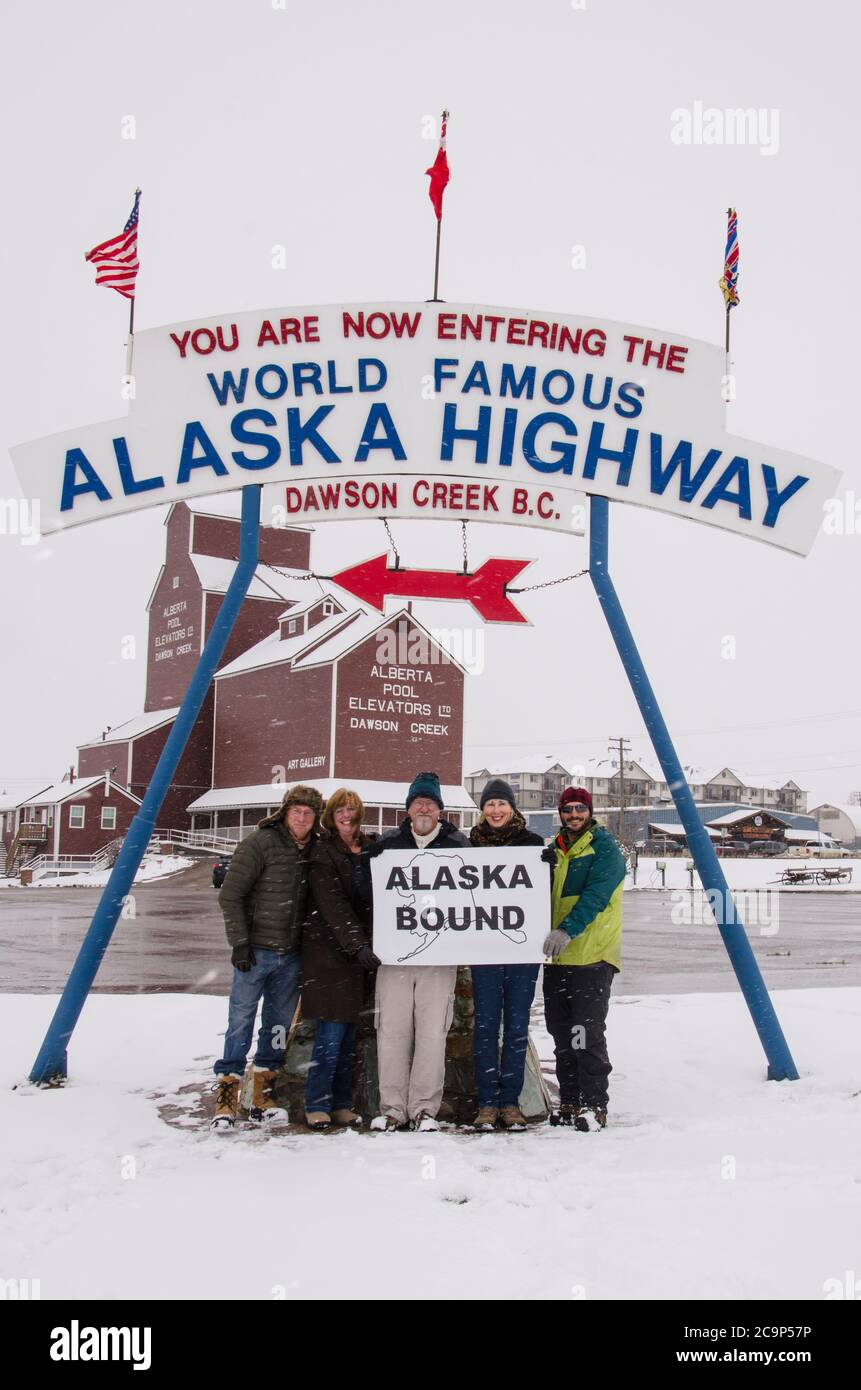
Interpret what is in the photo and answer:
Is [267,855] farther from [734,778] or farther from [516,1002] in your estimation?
[734,778]

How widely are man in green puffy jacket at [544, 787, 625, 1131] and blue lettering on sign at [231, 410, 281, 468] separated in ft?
10.3

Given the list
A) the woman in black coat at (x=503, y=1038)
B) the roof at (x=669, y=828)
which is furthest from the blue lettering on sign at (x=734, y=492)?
the roof at (x=669, y=828)

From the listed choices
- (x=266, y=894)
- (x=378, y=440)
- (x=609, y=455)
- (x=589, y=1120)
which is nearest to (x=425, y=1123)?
(x=589, y=1120)

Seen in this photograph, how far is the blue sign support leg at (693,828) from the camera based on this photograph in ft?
22.7

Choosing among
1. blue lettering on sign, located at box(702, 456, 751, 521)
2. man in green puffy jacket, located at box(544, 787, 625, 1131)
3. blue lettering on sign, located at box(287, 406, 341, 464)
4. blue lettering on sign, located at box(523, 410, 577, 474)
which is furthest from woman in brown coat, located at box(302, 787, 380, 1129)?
blue lettering on sign, located at box(702, 456, 751, 521)

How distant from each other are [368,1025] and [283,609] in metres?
43.2

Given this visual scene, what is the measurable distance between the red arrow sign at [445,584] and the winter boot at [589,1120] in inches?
149

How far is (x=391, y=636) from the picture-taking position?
4069 cm

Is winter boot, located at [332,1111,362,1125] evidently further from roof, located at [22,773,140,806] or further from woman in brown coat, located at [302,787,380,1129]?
roof, located at [22,773,140,806]

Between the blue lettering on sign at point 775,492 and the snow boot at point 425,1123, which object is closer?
the snow boot at point 425,1123

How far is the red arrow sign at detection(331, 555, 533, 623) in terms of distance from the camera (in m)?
8.33

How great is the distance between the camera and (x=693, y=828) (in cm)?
713

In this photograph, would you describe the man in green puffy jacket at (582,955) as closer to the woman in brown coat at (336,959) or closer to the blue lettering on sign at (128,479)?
the woman in brown coat at (336,959)
